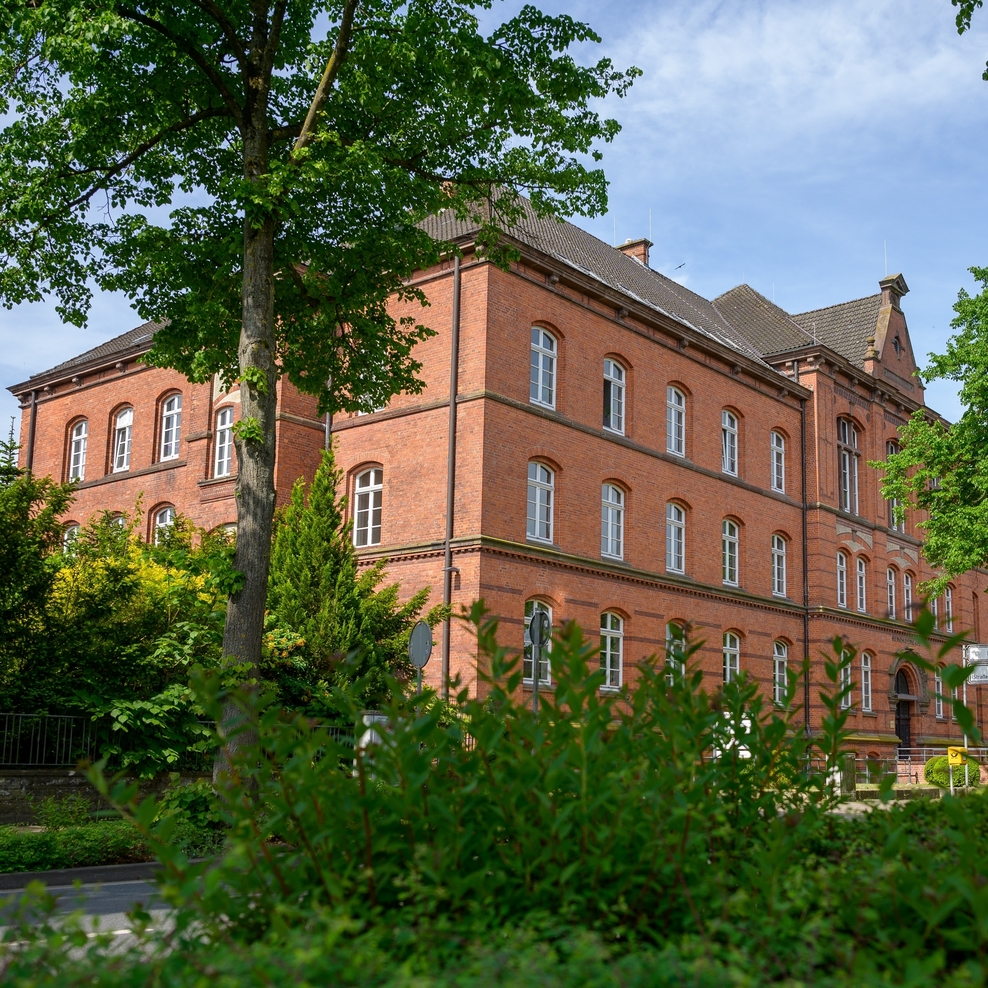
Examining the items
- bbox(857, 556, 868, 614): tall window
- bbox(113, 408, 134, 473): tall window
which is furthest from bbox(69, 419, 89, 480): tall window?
bbox(857, 556, 868, 614): tall window

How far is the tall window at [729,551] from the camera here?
30.0 metres

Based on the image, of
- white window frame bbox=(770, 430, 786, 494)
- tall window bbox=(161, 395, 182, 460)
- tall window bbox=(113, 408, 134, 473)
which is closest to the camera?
tall window bbox=(161, 395, 182, 460)

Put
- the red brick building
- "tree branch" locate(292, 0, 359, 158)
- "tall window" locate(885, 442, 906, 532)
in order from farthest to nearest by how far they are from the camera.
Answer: "tall window" locate(885, 442, 906, 532)
the red brick building
"tree branch" locate(292, 0, 359, 158)

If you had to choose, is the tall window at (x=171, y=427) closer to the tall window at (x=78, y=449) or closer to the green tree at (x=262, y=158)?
the tall window at (x=78, y=449)

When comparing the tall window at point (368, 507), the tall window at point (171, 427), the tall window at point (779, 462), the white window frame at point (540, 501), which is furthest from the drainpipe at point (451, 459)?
the tall window at point (779, 462)

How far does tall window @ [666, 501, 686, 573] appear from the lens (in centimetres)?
2806

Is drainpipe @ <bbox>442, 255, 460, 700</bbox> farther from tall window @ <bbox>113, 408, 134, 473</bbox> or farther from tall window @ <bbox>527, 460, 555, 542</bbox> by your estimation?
tall window @ <bbox>113, 408, 134, 473</bbox>

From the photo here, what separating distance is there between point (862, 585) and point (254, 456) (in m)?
26.7

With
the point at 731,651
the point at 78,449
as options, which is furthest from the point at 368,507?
the point at 78,449

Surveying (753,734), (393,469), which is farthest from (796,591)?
(753,734)

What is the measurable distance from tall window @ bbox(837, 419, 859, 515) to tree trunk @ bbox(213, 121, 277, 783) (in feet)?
81.6

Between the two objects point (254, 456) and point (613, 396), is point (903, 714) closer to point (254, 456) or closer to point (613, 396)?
point (613, 396)

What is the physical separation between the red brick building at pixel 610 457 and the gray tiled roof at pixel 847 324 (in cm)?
8

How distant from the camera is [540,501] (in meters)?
24.4
